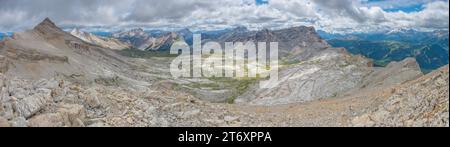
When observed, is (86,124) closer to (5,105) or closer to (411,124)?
(5,105)

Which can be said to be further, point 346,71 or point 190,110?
point 346,71

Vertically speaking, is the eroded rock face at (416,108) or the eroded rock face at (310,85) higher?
the eroded rock face at (416,108)

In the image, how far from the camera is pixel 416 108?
110 feet

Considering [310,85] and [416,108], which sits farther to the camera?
[310,85]

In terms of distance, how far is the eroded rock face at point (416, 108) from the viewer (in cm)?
3039

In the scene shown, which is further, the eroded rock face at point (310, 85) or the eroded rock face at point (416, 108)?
the eroded rock face at point (310, 85)

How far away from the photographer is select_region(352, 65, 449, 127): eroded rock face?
30.4 metres

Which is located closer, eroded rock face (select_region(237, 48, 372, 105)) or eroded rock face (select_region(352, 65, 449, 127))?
eroded rock face (select_region(352, 65, 449, 127))

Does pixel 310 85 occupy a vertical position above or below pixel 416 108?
below

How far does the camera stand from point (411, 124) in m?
30.9

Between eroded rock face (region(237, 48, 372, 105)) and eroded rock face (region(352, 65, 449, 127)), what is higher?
eroded rock face (region(352, 65, 449, 127))
